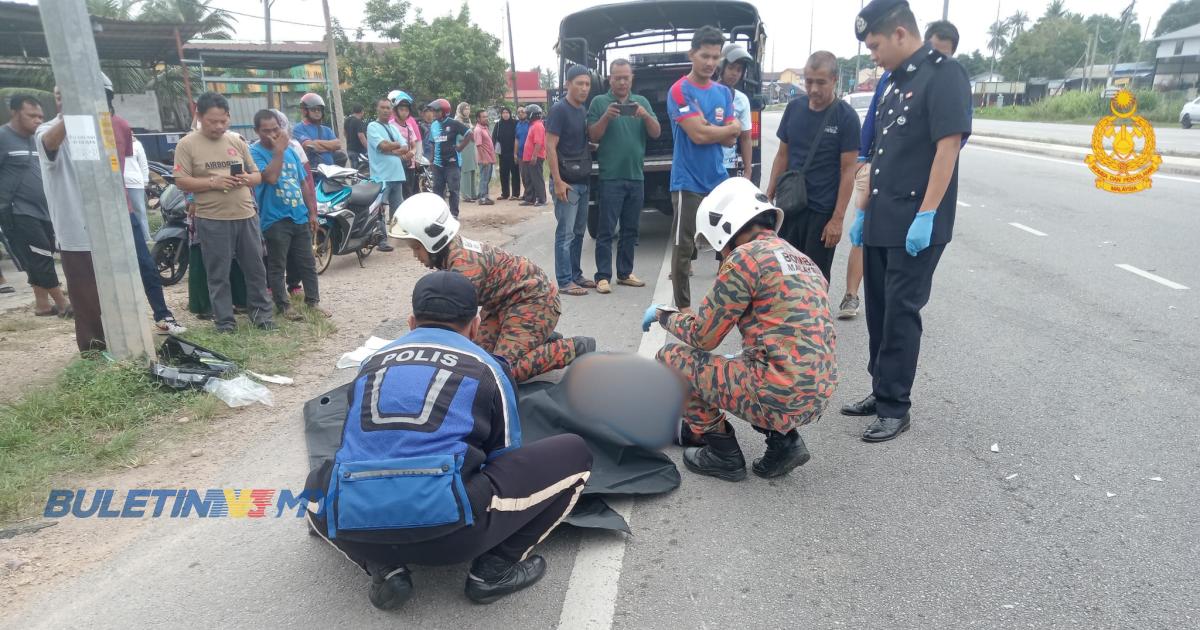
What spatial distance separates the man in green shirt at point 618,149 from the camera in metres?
6.57

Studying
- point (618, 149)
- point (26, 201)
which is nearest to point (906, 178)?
point (618, 149)

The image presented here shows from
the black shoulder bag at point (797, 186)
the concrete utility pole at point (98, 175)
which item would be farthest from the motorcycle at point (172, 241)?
the black shoulder bag at point (797, 186)

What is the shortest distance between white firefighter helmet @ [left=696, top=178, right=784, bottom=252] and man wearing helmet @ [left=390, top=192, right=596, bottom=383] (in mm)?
1282

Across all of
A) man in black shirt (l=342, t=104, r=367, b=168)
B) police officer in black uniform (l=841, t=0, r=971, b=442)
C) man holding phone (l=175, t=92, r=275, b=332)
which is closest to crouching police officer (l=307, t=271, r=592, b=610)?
police officer in black uniform (l=841, t=0, r=971, b=442)

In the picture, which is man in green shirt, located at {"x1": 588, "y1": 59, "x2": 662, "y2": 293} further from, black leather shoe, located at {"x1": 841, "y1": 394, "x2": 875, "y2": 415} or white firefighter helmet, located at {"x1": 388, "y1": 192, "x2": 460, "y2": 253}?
black leather shoe, located at {"x1": 841, "y1": 394, "x2": 875, "y2": 415}

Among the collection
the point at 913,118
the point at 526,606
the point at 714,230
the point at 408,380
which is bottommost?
the point at 526,606

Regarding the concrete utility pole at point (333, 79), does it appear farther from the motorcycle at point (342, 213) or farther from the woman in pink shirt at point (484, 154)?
the motorcycle at point (342, 213)

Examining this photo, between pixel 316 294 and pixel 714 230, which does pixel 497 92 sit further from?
pixel 714 230

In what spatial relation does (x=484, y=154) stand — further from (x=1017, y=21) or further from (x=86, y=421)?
(x=1017, y=21)

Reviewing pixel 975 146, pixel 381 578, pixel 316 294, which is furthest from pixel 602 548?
pixel 975 146

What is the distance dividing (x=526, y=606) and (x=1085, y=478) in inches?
99.4

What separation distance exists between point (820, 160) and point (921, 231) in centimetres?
163

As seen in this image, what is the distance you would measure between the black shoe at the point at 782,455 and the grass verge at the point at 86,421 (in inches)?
123

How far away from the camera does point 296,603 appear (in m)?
2.64
